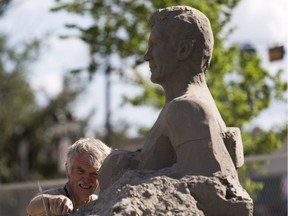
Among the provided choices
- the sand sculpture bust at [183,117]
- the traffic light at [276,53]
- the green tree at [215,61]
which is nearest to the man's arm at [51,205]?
the sand sculpture bust at [183,117]

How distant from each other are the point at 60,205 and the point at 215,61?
948 centimetres

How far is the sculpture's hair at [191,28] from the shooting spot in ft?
20.1

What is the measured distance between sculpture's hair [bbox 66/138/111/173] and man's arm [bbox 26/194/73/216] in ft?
1.10

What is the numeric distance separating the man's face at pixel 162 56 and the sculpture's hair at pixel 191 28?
0.17ft

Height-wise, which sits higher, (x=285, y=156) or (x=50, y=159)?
(x=285, y=156)

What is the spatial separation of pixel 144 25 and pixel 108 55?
1132 mm

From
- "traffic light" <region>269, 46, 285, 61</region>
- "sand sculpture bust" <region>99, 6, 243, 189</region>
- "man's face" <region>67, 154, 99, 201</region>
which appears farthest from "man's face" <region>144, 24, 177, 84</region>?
"traffic light" <region>269, 46, 285, 61</region>

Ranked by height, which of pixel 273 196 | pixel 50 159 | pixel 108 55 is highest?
pixel 108 55

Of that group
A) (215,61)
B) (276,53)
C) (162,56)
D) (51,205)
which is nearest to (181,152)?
(162,56)

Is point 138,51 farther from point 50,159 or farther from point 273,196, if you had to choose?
point 50,159

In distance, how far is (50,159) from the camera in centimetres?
4228

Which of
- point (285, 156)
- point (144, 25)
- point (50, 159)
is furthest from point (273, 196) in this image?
point (50, 159)

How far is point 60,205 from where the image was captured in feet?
20.8

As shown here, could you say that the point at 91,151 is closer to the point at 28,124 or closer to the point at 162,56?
the point at 162,56
